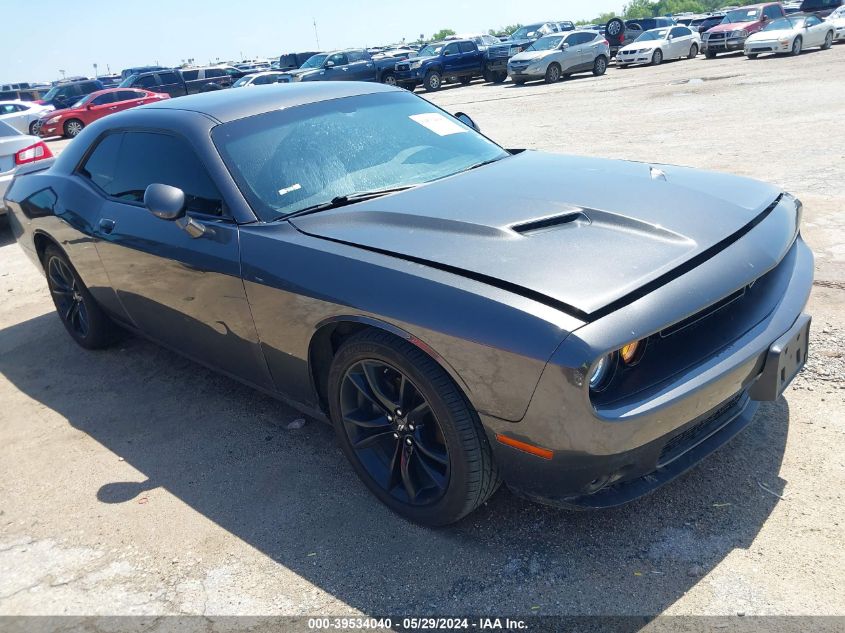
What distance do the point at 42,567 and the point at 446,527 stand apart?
163cm

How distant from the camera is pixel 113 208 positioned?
392 cm

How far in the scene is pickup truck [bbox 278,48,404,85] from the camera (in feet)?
82.9

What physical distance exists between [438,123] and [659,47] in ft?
80.8

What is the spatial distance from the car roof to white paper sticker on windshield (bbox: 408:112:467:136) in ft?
1.01

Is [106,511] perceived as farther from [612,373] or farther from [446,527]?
[612,373]

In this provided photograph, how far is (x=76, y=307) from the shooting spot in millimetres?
4824

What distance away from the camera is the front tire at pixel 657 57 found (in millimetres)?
25406

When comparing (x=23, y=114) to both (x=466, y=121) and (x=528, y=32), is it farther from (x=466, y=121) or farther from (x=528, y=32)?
(x=528, y=32)

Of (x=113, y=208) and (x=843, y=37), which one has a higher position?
(x=113, y=208)

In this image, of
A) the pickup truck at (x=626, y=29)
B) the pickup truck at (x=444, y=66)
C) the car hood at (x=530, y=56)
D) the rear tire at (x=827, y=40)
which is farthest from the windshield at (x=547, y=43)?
the rear tire at (x=827, y=40)

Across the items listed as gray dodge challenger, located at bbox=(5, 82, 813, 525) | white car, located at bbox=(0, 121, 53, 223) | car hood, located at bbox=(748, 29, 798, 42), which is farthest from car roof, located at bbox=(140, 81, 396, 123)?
car hood, located at bbox=(748, 29, 798, 42)

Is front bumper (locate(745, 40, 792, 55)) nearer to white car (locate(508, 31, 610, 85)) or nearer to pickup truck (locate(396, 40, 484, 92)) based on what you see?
white car (locate(508, 31, 610, 85))

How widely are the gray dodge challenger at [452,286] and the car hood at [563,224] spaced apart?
1cm

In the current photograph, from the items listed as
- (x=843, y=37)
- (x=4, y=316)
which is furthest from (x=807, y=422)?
(x=843, y=37)
